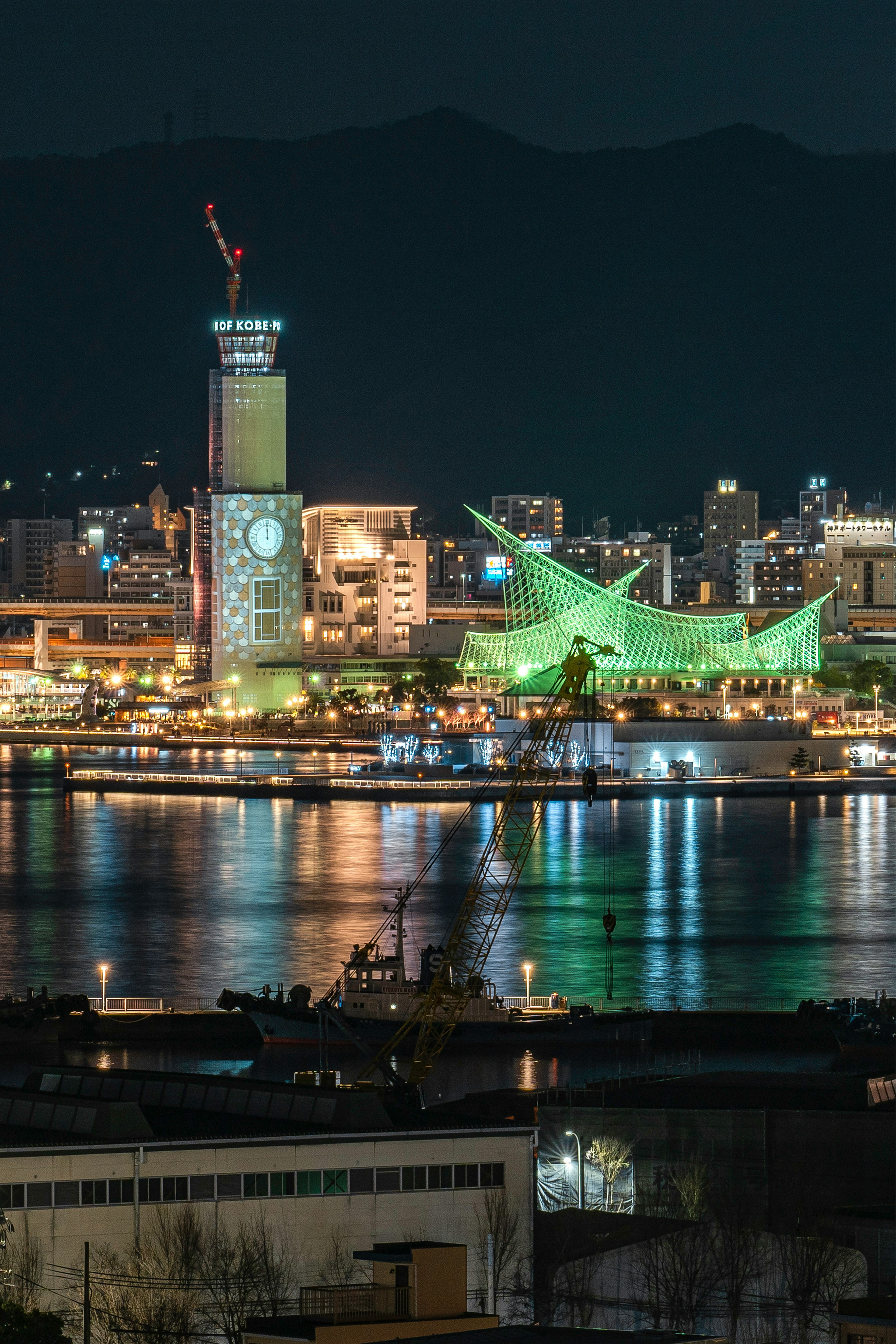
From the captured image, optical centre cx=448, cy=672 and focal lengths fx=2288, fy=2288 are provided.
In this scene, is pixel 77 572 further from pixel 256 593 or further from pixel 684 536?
pixel 684 536

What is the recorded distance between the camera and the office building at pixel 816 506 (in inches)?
4144

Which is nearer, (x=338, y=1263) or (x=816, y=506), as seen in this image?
(x=338, y=1263)

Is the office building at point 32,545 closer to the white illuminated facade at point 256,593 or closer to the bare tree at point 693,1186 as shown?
the white illuminated facade at point 256,593

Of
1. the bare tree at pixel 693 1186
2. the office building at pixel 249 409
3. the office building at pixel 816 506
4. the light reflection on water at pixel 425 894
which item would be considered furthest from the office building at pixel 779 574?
the bare tree at pixel 693 1186

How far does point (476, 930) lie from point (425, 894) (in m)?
6.70

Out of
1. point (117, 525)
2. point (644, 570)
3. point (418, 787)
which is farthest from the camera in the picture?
point (117, 525)

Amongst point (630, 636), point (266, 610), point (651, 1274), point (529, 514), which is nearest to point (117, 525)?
point (529, 514)

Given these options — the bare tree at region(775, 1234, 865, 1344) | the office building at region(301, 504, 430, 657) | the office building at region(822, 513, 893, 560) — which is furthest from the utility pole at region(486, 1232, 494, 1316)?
the office building at region(822, 513, 893, 560)

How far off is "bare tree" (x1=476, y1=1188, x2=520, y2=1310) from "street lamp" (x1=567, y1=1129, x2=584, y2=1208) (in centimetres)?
98

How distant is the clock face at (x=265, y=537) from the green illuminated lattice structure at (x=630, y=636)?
6139 mm

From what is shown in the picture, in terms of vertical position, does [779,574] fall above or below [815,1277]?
above

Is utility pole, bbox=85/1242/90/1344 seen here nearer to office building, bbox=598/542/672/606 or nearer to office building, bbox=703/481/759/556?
office building, bbox=598/542/672/606

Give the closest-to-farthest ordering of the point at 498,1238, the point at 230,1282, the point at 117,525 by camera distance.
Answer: the point at 230,1282, the point at 498,1238, the point at 117,525

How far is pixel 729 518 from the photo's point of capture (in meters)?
109
